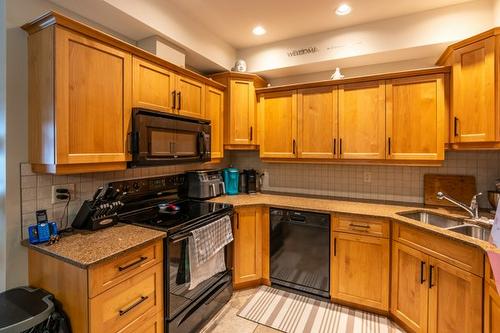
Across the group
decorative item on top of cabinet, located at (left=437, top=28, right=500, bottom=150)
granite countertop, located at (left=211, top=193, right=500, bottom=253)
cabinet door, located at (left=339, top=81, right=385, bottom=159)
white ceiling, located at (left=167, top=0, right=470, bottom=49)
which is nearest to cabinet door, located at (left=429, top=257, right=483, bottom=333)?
granite countertop, located at (left=211, top=193, right=500, bottom=253)

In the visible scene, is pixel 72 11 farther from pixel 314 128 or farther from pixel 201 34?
pixel 314 128

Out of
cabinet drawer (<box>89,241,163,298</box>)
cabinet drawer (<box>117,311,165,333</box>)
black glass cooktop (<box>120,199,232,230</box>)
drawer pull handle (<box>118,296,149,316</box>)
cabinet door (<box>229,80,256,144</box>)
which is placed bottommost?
cabinet drawer (<box>117,311,165,333</box>)

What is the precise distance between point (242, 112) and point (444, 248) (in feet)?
7.36

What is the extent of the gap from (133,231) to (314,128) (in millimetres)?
1994

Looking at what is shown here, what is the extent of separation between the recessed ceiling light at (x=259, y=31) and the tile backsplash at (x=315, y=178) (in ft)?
4.65

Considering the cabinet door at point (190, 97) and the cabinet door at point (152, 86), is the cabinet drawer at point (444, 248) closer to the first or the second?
the cabinet door at point (190, 97)

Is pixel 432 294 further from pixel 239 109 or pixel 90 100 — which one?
pixel 90 100

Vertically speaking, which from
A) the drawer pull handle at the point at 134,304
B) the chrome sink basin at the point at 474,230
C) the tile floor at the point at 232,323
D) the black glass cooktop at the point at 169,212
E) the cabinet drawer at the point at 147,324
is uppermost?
the black glass cooktop at the point at 169,212

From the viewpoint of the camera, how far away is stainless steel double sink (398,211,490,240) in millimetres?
1860

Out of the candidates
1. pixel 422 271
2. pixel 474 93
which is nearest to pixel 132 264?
pixel 422 271

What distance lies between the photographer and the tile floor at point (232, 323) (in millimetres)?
2027

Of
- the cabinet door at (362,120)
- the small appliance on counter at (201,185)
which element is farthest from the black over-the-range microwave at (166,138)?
the cabinet door at (362,120)

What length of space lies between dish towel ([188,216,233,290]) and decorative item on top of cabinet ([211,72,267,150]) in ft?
3.33

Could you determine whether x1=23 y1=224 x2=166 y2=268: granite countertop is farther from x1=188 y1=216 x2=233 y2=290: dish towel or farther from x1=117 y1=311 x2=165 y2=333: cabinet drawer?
x1=117 y1=311 x2=165 y2=333: cabinet drawer
